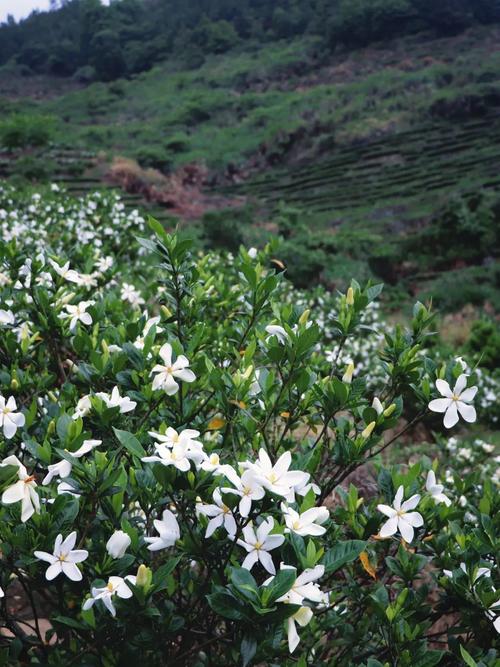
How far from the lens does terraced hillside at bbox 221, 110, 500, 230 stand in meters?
18.8

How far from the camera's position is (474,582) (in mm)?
1348

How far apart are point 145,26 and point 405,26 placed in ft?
74.0

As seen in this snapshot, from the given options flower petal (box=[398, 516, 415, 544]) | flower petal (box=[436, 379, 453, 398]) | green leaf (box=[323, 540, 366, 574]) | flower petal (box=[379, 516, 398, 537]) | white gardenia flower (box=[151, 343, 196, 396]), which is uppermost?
white gardenia flower (box=[151, 343, 196, 396])

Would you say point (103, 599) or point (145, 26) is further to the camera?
point (145, 26)

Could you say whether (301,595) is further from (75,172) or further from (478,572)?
(75,172)

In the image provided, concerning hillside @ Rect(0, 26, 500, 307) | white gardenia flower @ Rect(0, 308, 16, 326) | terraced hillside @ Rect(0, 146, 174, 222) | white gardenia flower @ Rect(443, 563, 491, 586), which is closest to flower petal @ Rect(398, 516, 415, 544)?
white gardenia flower @ Rect(443, 563, 491, 586)

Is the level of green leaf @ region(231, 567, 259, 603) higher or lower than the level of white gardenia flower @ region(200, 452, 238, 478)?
lower

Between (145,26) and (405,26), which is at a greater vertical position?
(145,26)

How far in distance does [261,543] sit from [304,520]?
0.11 metres

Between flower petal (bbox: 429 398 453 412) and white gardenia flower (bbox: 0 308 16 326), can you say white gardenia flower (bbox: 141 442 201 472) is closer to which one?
flower petal (bbox: 429 398 453 412)

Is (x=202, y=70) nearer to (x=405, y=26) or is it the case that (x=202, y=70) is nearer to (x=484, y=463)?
(x=405, y=26)

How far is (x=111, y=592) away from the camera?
3.67ft

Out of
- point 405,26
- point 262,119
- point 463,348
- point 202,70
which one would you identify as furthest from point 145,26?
point 463,348

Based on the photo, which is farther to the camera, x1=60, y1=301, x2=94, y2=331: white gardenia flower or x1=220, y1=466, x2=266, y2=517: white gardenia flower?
x1=60, y1=301, x2=94, y2=331: white gardenia flower
